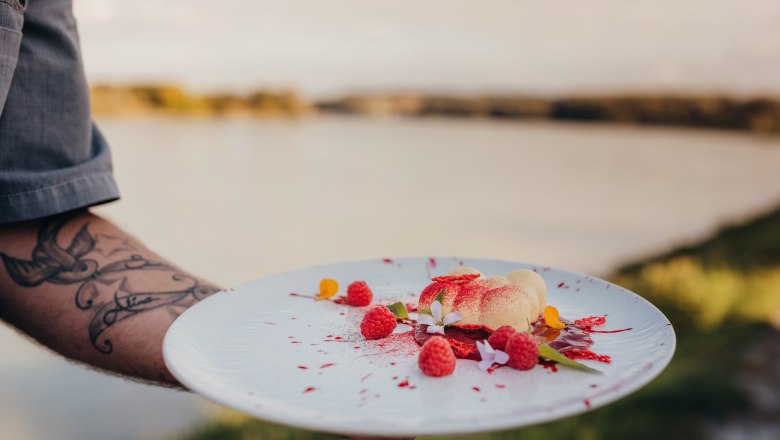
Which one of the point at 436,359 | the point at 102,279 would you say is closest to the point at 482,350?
the point at 436,359

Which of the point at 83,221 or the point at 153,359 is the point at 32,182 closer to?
the point at 83,221

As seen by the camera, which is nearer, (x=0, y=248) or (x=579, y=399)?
(x=579, y=399)

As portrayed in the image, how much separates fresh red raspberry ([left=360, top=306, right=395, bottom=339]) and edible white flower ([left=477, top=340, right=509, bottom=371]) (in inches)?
9.2

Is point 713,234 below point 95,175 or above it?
below

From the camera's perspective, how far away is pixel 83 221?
77.3 inches

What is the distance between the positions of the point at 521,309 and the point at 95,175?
1.28 m

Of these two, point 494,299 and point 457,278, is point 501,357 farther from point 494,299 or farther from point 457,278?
point 457,278

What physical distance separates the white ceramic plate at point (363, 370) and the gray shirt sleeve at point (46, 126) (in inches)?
24.8

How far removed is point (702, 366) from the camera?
726 cm

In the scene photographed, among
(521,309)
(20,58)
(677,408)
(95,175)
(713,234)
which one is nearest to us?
(521,309)

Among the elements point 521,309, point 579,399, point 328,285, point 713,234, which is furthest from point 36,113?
point 713,234

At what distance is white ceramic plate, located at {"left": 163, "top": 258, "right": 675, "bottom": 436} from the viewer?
1075 millimetres

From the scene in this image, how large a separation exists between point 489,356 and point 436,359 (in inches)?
5.2

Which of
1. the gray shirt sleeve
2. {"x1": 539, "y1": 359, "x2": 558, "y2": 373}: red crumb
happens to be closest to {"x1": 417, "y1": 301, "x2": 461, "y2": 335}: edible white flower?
{"x1": 539, "y1": 359, "x2": 558, "y2": 373}: red crumb
